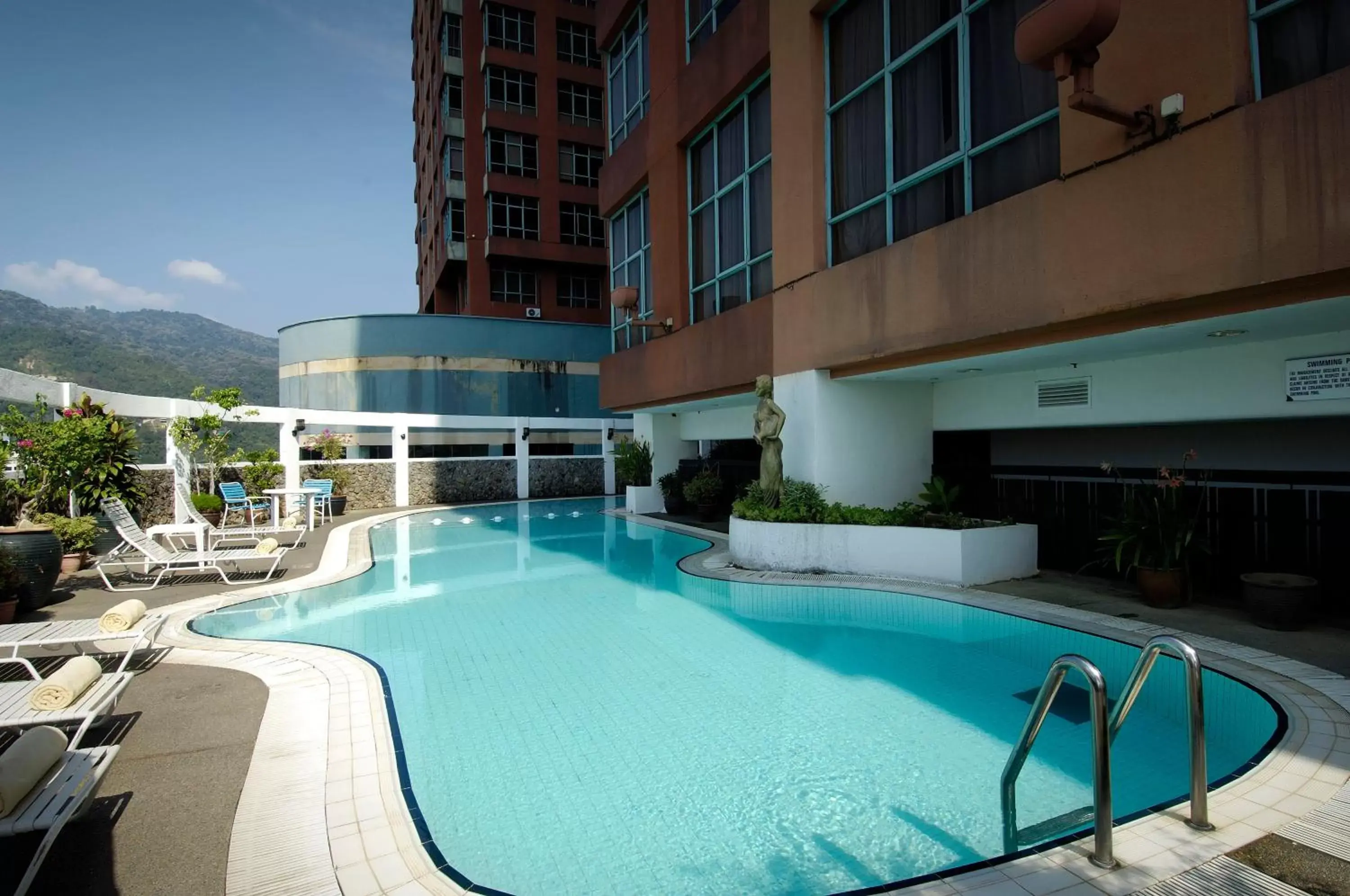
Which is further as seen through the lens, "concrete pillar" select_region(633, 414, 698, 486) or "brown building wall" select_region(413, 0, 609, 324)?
"brown building wall" select_region(413, 0, 609, 324)

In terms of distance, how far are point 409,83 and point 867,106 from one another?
183 ft

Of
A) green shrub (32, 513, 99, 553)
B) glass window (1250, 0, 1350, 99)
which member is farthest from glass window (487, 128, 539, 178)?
glass window (1250, 0, 1350, 99)

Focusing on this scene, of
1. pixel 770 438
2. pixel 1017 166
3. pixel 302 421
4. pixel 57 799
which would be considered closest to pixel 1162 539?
pixel 1017 166

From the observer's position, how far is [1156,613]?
7.20 m

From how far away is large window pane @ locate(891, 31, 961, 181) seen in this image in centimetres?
836

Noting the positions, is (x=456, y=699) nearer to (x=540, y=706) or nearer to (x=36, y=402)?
(x=540, y=706)

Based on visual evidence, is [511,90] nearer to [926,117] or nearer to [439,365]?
[439,365]

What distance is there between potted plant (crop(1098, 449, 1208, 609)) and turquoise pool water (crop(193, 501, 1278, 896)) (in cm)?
156

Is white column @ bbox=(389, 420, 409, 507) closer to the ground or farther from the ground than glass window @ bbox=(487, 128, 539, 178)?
closer to the ground

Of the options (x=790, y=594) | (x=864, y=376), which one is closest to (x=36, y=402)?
(x=790, y=594)

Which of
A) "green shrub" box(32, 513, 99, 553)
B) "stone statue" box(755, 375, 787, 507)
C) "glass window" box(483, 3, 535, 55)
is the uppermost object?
"glass window" box(483, 3, 535, 55)

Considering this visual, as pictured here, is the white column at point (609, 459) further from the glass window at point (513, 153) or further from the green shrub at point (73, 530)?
the green shrub at point (73, 530)

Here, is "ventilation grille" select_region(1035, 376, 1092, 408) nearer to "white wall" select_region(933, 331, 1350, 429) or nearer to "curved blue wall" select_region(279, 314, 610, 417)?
"white wall" select_region(933, 331, 1350, 429)

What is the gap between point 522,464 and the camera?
24375 mm
